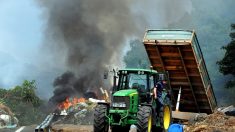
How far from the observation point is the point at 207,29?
84562mm

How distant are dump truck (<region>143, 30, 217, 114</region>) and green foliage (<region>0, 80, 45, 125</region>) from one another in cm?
1048

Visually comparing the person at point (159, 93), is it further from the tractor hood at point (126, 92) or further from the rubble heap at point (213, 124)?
the rubble heap at point (213, 124)

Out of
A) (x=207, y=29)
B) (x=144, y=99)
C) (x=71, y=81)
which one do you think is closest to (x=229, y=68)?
(x=71, y=81)

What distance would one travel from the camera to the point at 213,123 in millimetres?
15656

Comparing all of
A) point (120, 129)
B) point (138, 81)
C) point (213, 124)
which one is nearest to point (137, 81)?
point (138, 81)

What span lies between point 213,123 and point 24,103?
14.7 metres

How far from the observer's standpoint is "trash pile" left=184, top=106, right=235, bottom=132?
14062 mm

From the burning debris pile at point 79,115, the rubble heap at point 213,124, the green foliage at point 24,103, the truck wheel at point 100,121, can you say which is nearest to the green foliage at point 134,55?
the green foliage at point 24,103

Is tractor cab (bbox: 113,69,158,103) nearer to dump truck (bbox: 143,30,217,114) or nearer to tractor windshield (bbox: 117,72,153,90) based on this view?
tractor windshield (bbox: 117,72,153,90)

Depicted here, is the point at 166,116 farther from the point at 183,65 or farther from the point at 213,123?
the point at 183,65

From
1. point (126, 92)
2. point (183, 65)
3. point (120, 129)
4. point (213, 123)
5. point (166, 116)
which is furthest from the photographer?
point (183, 65)

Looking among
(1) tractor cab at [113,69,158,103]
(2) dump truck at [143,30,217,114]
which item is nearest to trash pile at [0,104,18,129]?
(2) dump truck at [143,30,217,114]

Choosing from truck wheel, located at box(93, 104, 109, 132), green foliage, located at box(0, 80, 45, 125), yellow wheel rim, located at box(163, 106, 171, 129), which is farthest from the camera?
green foliage, located at box(0, 80, 45, 125)

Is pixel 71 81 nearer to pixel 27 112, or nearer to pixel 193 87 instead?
pixel 27 112
